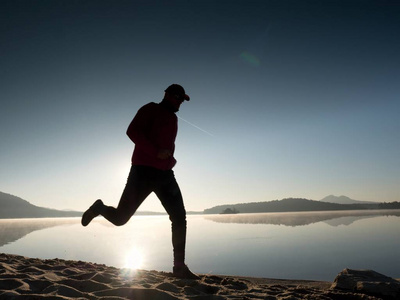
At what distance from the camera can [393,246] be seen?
12.8m

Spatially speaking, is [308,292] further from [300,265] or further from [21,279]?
[300,265]

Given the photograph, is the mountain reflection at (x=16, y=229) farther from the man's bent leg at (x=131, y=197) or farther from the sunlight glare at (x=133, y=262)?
the man's bent leg at (x=131, y=197)

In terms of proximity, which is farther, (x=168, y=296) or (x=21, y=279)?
(x=21, y=279)

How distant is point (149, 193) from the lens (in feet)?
13.0

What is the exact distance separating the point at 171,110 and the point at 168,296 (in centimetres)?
263

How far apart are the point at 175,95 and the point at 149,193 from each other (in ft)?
5.23

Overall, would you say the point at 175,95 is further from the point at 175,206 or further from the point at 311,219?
the point at 311,219

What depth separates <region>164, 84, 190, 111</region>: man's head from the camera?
171 inches

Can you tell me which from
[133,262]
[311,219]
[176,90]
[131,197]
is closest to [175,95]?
[176,90]

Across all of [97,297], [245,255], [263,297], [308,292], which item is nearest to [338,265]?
[245,255]

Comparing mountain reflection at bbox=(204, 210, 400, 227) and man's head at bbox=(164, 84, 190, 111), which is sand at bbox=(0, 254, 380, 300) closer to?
man's head at bbox=(164, 84, 190, 111)

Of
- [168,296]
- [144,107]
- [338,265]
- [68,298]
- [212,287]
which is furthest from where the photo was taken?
[338,265]

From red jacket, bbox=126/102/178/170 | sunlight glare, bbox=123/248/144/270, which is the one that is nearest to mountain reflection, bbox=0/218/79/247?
sunlight glare, bbox=123/248/144/270

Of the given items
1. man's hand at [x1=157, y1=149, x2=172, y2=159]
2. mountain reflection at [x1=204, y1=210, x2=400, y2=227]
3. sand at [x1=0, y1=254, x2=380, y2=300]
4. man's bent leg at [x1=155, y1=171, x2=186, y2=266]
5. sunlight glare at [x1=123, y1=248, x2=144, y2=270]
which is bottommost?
mountain reflection at [x1=204, y1=210, x2=400, y2=227]
